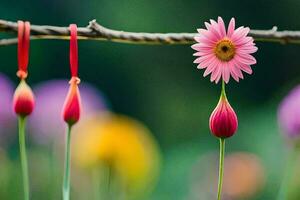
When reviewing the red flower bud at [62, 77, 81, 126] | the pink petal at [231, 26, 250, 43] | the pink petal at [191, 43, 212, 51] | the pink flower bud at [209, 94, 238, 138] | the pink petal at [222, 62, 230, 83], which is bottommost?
the pink flower bud at [209, 94, 238, 138]

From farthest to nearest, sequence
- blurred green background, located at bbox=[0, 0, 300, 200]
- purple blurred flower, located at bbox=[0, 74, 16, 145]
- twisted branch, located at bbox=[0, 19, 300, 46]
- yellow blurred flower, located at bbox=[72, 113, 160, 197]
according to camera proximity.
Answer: blurred green background, located at bbox=[0, 0, 300, 200], purple blurred flower, located at bbox=[0, 74, 16, 145], yellow blurred flower, located at bbox=[72, 113, 160, 197], twisted branch, located at bbox=[0, 19, 300, 46]

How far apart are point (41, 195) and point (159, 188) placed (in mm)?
378

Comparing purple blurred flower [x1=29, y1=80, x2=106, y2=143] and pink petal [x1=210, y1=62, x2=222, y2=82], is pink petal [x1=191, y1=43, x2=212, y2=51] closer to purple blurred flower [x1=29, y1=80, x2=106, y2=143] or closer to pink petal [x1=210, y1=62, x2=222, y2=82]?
pink petal [x1=210, y1=62, x2=222, y2=82]

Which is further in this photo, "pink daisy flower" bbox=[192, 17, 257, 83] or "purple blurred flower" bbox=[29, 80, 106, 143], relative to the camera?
"purple blurred flower" bbox=[29, 80, 106, 143]

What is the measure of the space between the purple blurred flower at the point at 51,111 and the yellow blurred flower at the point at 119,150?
38 millimetres

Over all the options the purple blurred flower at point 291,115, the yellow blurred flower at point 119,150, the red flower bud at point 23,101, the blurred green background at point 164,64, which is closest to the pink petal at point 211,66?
the red flower bud at point 23,101

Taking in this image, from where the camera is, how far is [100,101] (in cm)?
166

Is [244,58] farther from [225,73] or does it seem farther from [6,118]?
[6,118]

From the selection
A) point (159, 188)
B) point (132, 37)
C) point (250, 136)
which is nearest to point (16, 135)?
point (159, 188)

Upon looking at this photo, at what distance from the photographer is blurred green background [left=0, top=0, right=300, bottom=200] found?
7.08ft

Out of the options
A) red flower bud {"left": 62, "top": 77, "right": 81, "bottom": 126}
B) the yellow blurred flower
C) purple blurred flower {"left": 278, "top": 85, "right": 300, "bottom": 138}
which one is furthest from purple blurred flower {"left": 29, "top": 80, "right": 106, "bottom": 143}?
red flower bud {"left": 62, "top": 77, "right": 81, "bottom": 126}

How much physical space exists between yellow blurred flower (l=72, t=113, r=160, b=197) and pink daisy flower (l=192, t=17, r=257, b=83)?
0.64 m

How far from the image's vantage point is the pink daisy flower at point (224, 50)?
67 cm

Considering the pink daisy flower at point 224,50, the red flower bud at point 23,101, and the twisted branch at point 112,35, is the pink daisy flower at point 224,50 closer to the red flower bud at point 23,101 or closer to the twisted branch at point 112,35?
the twisted branch at point 112,35
